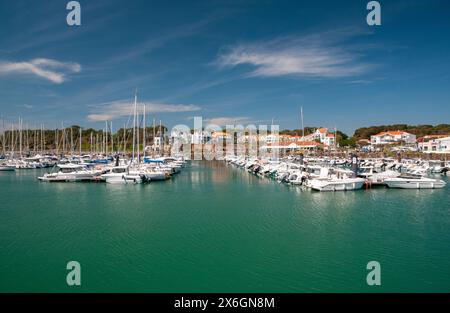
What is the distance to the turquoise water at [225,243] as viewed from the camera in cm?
1165

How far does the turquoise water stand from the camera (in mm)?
11648

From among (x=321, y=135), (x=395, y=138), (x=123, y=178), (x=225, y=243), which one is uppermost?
(x=321, y=135)

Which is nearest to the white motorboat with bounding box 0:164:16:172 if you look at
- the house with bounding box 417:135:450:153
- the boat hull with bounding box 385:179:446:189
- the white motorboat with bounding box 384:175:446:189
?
Answer: the white motorboat with bounding box 384:175:446:189

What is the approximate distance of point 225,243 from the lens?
609 inches

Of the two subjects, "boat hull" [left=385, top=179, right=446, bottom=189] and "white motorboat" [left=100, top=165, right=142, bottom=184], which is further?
"white motorboat" [left=100, top=165, right=142, bottom=184]

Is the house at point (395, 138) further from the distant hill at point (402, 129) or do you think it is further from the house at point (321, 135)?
the house at point (321, 135)

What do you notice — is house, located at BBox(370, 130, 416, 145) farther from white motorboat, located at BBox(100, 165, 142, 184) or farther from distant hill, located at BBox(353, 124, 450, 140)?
white motorboat, located at BBox(100, 165, 142, 184)

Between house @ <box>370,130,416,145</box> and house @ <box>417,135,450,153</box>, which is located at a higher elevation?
house @ <box>370,130,416,145</box>

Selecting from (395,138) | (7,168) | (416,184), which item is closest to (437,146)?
(395,138)

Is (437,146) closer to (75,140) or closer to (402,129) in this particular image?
(402,129)
